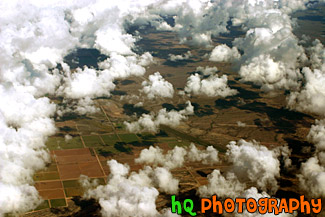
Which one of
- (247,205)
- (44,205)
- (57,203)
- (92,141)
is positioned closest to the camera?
(247,205)

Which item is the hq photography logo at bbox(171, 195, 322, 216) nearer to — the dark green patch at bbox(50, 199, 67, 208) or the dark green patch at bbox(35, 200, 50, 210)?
the dark green patch at bbox(50, 199, 67, 208)

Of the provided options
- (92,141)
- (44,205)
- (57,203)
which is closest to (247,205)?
(57,203)

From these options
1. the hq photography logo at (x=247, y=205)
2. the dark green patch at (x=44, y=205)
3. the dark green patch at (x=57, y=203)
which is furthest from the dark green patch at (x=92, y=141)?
the hq photography logo at (x=247, y=205)

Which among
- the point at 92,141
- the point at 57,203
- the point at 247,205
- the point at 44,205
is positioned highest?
the point at 92,141

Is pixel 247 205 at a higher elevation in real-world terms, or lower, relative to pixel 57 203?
higher

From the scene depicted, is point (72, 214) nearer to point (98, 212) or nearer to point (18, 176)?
point (98, 212)

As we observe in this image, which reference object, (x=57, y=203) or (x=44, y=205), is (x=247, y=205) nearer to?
(x=57, y=203)

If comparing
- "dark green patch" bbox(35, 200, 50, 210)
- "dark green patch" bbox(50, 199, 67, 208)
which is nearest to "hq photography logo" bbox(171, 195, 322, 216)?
"dark green patch" bbox(50, 199, 67, 208)

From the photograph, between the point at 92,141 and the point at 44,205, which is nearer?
the point at 44,205

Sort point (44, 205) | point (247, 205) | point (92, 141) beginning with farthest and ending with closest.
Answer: point (92, 141) → point (44, 205) → point (247, 205)

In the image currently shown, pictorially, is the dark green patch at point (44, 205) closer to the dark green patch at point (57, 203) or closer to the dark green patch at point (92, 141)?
the dark green patch at point (57, 203)
